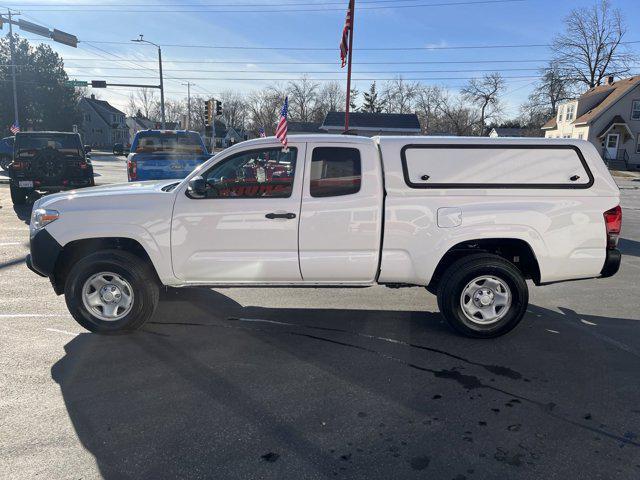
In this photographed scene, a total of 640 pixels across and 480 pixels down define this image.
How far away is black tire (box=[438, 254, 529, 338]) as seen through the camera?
4547mm

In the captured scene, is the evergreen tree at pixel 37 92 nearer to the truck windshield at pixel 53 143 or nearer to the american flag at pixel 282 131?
the truck windshield at pixel 53 143

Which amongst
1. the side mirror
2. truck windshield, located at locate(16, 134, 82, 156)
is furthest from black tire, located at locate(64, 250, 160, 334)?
truck windshield, located at locate(16, 134, 82, 156)

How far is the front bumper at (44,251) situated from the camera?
445 cm

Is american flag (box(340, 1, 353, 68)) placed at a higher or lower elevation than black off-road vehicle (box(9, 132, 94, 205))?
higher

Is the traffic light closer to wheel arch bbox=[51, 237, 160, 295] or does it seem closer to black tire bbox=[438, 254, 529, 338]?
wheel arch bbox=[51, 237, 160, 295]

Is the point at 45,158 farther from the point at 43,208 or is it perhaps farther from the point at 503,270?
the point at 503,270

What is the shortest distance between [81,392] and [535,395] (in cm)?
347

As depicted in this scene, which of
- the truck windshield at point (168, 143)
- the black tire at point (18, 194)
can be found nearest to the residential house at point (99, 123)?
the black tire at point (18, 194)

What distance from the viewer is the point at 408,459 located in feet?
9.09

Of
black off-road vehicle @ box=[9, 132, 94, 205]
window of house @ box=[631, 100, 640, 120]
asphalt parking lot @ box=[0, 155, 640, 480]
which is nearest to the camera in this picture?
asphalt parking lot @ box=[0, 155, 640, 480]

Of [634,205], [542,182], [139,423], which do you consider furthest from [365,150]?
[634,205]

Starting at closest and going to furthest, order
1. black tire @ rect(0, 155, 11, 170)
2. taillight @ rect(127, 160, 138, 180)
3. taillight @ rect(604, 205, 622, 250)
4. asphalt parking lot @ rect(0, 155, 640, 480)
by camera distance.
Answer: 1. asphalt parking lot @ rect(0, 155, 640, 480)
2. taillight @ rect(604, 205, 622, 250)
3. taillight @ rect(127, 160, 138, 180)
4. black tire @ rect(0, 155, 11, 170)

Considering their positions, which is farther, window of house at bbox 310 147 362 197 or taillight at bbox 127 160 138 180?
taillight at bbox 127 160 138 180

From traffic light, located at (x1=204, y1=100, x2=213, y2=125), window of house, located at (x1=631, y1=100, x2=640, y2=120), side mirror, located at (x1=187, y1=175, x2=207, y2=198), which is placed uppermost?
window of house, located at (x1=631, y1=100, x2=640, y2=120)
